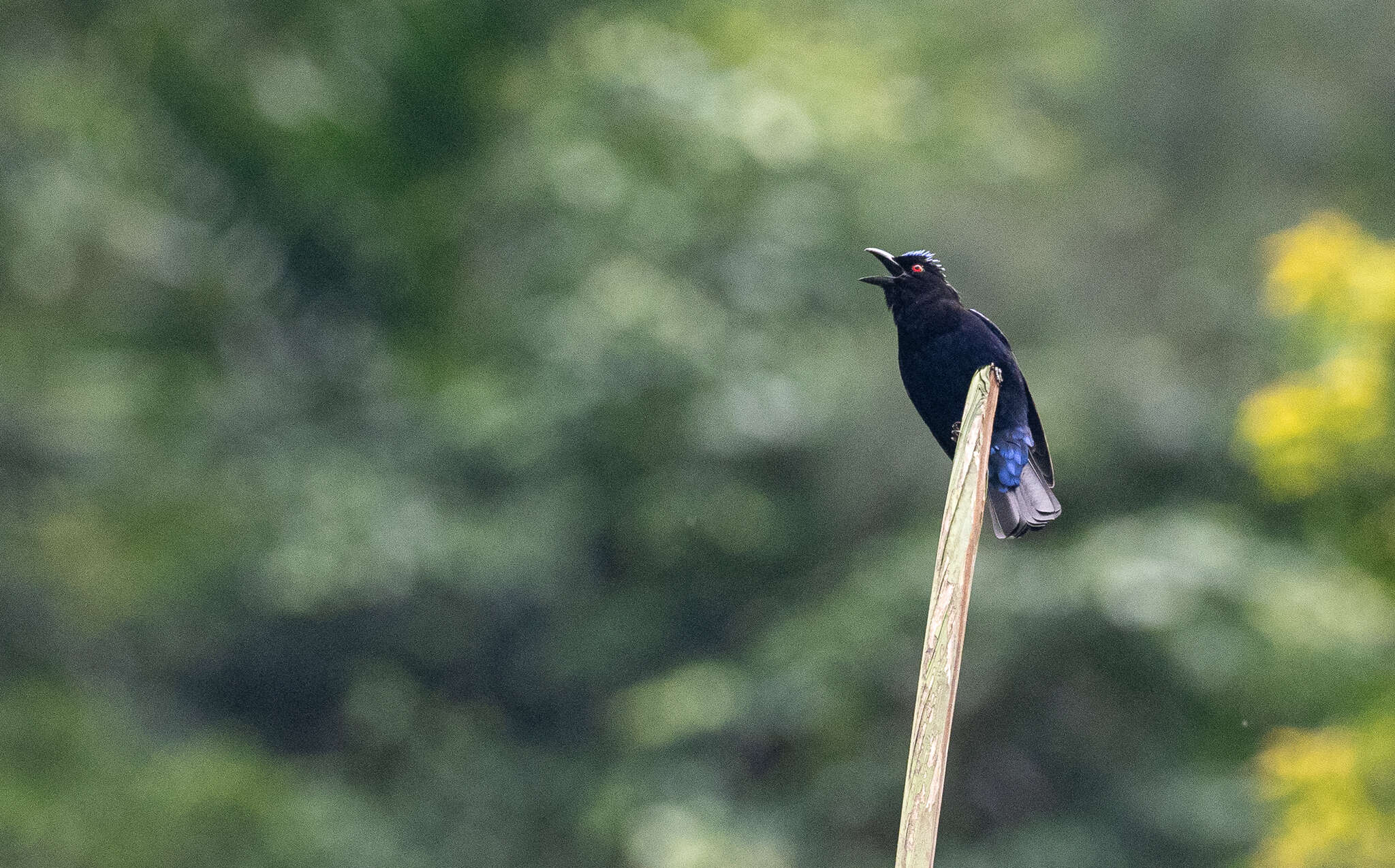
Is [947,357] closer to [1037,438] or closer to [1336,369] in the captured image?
[1037,438]

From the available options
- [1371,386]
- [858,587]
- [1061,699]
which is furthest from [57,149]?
[1371,386]

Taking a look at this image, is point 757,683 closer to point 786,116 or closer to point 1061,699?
point 1061,699

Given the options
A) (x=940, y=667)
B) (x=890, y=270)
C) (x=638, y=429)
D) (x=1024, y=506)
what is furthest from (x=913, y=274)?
(x=638, y=429)

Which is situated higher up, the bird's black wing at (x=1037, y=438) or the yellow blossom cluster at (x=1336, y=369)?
the yellow blossom cluster at (x=1336, y=369)

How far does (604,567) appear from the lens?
35.6 ft

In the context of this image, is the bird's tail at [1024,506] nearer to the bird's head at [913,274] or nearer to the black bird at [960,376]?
the black bird at [960,376]

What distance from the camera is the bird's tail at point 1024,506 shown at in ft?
7.84

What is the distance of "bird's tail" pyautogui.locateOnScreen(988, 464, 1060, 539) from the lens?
7.84 feet

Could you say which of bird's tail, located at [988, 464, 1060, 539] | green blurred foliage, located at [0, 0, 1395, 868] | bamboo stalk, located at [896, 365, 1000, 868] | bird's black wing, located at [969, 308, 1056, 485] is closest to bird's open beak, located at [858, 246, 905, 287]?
bird's black wing, located at [969, 308, 1056, 485]

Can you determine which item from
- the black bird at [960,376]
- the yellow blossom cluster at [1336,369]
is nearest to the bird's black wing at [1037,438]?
the black bird at [960,376]

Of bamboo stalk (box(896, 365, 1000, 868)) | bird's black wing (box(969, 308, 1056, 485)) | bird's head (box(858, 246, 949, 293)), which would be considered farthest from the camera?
bird's head (box(858, 246, 949, 293))

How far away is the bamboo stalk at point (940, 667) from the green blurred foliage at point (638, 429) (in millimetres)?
5139

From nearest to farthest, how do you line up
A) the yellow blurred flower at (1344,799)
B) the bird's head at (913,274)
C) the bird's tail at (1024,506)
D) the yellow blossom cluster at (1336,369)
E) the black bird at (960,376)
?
the bird's tail at (1024,506), the black bird at (960,376), the bird's head at (913,274), the yellow blossom cluster at (1336,369), the yellow blurred flower at (1344,799)

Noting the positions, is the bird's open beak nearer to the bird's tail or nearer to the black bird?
the black bird
